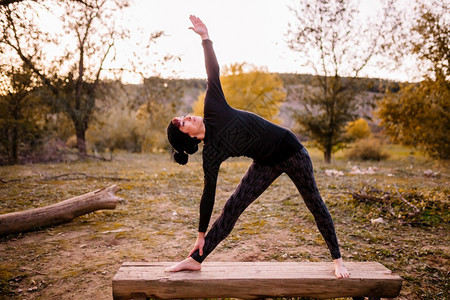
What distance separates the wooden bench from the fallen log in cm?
313

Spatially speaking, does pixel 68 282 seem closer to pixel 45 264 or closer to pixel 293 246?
pixel 45 264

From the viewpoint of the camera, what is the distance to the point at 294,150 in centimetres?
293

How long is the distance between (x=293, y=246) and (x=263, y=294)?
1999 mm

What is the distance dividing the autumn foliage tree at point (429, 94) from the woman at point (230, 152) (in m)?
12.2

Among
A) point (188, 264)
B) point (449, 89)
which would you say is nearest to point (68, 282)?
point (188, 264)

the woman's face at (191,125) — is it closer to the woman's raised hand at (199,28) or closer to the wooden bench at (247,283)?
the woman's raised hand at (199,28)

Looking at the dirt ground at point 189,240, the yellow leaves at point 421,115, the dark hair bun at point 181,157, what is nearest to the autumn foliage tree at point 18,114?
the dirt ground at point 189,240

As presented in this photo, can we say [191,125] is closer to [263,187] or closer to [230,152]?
[230,152]

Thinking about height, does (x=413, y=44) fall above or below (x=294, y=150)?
above

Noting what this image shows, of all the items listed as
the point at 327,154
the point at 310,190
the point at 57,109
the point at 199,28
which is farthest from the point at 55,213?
the point at 327,154

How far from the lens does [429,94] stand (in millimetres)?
13016

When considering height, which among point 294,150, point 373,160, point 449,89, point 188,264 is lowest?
point 373,160

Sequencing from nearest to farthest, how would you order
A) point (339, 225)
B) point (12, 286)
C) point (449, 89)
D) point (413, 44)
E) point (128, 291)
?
point (128, 291) < point (12, 286) < point (339, 225) < point (449, 89) < point (413, 44)

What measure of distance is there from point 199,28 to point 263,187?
5.81 feet
